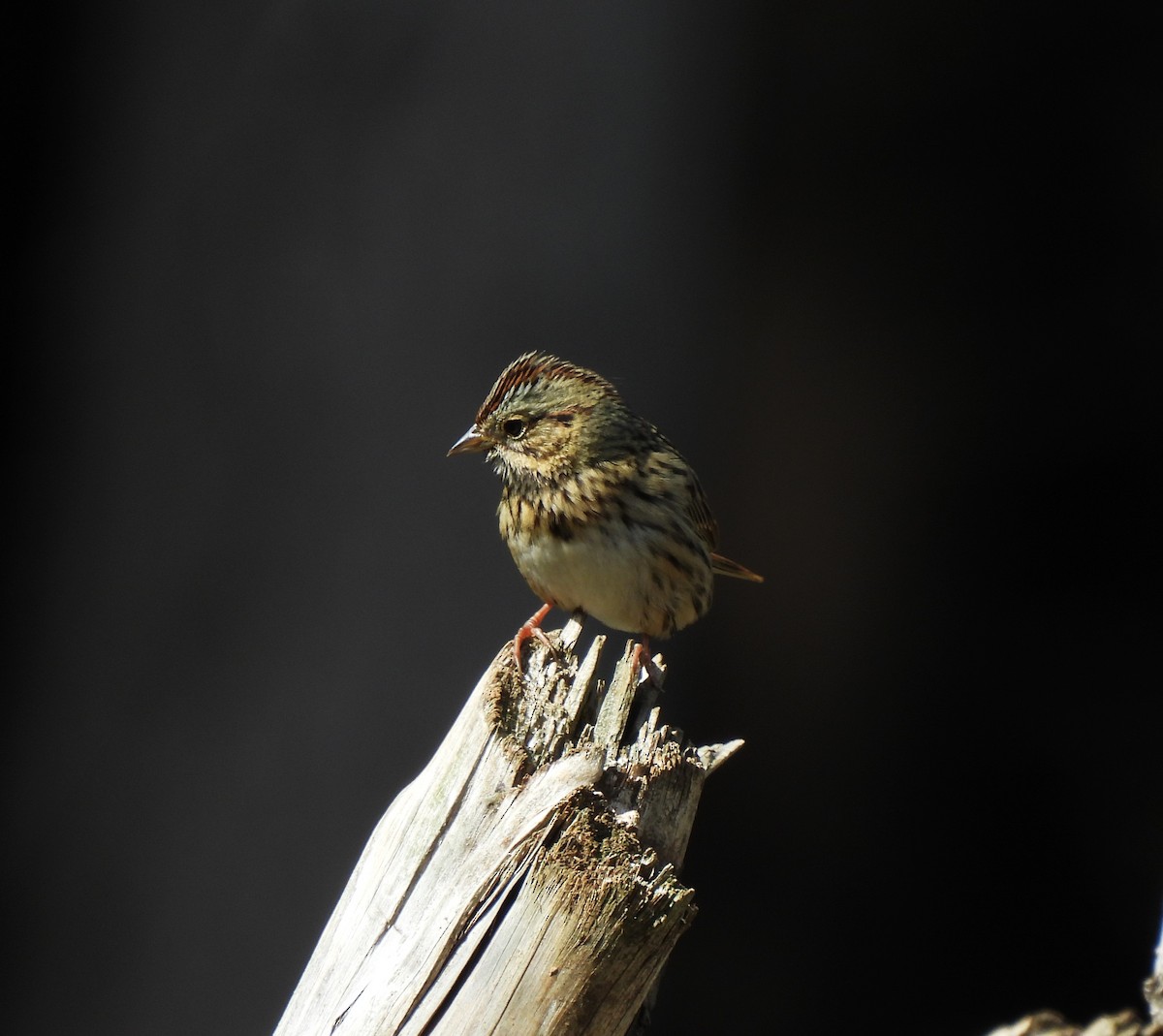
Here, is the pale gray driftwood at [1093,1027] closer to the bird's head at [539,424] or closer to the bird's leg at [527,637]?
the bird's leg at [527,637]

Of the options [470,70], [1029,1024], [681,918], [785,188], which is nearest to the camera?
[1029,1024]

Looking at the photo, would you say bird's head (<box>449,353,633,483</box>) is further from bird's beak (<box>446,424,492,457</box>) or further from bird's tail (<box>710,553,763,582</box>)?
bird's tail (<box>710,553,763,582</box>)

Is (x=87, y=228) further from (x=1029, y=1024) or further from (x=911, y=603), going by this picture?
(x=1029, y=1024)

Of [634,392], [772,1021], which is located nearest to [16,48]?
[634,392]

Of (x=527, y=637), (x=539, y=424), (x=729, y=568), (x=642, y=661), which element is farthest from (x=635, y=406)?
(x=642, y=661)

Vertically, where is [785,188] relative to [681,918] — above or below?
above

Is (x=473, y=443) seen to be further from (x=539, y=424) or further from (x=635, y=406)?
(x=635, y=406)

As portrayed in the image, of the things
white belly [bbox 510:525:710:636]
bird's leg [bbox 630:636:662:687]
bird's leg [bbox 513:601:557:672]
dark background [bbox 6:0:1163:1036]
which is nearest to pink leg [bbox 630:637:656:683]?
bird's leg [bbox 630:636:662:687]
